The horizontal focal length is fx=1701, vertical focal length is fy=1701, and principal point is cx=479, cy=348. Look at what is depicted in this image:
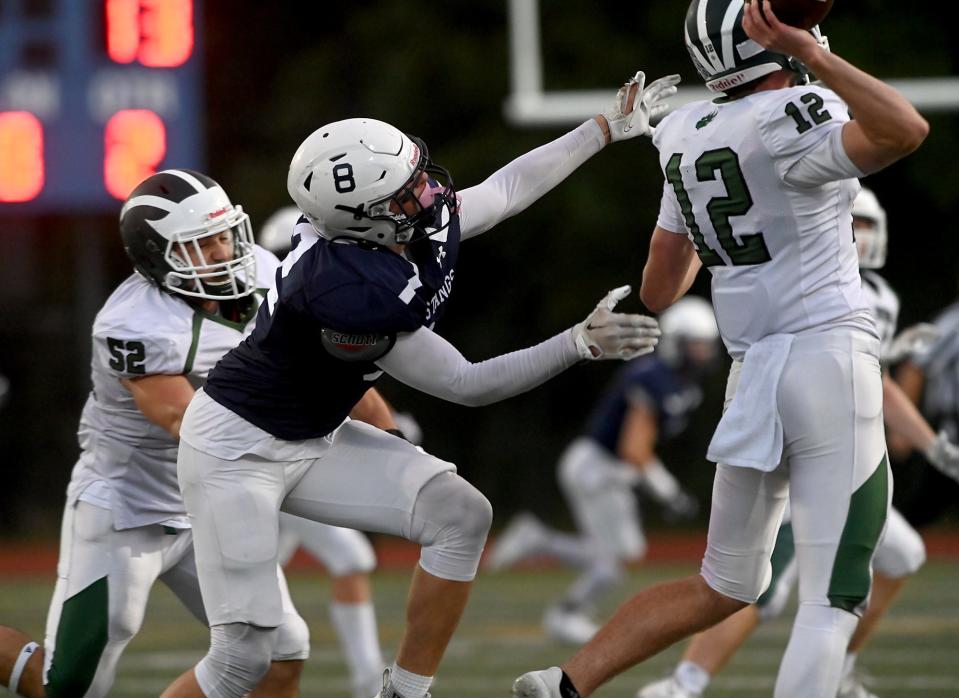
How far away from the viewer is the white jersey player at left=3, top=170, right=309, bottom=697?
4293 mm

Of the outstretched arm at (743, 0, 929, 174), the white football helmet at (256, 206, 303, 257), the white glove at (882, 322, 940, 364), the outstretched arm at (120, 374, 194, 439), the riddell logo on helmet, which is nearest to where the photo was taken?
the outstretched arm at (743, 0, 929, 174)

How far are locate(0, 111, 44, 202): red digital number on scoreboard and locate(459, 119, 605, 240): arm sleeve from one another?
19.4 feet

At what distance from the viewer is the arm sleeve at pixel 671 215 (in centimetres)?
407

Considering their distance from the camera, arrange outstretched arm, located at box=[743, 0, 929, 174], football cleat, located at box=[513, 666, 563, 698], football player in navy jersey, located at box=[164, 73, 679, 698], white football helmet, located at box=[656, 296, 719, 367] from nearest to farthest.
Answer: outstretched arm, located at box=[743, 0, 929, 174] → football player in navy jersey, located at box=[164, 73, 679, 698] → football cleat, located at box=[513, 666, 563, 698] → white football helmet, located at box=[656, 296, 719, 367]

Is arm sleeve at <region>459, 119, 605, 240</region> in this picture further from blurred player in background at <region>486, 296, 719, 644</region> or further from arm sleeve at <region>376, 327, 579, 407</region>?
blurred player in background at <region>486, 296, 719, 644</region>

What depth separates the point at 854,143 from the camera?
3.51m

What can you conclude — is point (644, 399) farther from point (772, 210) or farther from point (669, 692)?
point (772, 210)

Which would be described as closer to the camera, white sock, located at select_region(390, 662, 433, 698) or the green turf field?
white sock, located at select_region(390, 662, 433, 698)

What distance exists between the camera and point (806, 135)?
3.62 meters

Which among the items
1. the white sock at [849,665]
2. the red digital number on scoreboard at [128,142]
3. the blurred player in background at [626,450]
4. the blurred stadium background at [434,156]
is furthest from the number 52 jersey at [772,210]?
the red digital number on scoreboard at [128,142]

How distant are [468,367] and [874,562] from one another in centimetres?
207

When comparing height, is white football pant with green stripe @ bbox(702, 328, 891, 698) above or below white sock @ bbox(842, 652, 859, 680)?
above

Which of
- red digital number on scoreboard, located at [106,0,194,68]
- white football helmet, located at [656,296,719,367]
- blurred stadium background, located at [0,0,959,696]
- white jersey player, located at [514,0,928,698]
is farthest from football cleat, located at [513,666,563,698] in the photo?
red digital number on scoreboard, located at [106,0,194,68]

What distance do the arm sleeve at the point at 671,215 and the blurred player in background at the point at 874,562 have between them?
1098 millimetres
